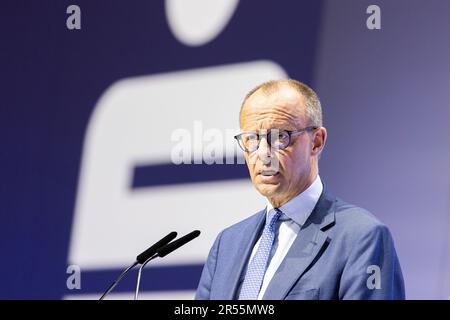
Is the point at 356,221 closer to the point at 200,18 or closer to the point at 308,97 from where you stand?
the point at 308,97

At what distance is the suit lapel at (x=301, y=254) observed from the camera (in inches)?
101

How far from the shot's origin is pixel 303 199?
2812 millimetres

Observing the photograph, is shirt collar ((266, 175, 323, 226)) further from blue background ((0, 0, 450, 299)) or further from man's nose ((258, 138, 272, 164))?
blue background ((0, 0, 450, 299))

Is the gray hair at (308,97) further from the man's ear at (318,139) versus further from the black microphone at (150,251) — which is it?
the black microphone at (150,251)

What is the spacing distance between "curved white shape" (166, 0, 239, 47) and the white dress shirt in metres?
1.28

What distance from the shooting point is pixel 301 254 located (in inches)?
103

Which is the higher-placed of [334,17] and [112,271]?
[334,17]

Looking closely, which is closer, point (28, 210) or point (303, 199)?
point (303, 199)

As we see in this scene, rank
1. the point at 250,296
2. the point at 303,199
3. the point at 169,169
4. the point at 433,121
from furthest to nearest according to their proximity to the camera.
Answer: the point at 169,169, the point at 433,121, the point at 303,199, the point at 250,296

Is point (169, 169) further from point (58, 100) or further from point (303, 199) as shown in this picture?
point (303, 199)

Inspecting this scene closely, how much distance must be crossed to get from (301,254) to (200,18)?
1.63 metres

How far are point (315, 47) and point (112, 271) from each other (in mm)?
1453

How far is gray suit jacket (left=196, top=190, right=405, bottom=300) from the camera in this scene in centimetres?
249

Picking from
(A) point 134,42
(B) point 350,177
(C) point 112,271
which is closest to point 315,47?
(B) point 350,177
